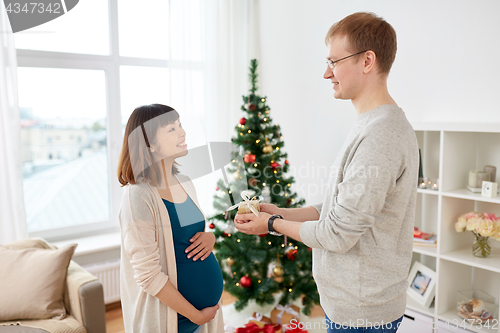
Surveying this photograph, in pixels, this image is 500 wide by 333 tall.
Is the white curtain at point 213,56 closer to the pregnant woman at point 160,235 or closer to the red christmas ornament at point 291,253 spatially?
the red christmas ornament at point 291,253

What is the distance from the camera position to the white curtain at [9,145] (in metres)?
2.60

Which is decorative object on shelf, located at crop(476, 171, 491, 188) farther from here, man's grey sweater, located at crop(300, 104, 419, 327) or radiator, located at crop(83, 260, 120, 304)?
radiator, located at crop(83, 260, 120, 304)

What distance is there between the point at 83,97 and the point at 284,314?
2313 millimetres

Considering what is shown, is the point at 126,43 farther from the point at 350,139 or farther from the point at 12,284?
the point at 350,139

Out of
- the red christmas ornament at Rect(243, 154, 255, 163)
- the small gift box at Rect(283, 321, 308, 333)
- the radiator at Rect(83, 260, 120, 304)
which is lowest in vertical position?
the small gift box at Rect(283, 321, 308, 333)

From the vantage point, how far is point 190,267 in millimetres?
1456

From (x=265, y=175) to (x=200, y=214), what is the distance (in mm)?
1234

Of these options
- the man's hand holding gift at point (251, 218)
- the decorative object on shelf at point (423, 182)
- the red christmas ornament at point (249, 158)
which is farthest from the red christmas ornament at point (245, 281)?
the man's hand holding gift at point (251, 218)

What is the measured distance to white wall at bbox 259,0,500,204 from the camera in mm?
2332

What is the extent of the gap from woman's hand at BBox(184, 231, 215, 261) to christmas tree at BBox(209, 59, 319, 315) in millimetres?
1094

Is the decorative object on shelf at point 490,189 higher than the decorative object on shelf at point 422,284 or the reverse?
higher

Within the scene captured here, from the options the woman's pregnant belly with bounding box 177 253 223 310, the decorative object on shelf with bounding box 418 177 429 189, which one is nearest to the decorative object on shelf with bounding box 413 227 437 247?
the decorative object on shelf with bounding box 418 177 429 189

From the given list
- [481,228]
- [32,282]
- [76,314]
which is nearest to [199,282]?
[76,314]

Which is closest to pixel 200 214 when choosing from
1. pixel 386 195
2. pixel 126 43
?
pixel 386 195
